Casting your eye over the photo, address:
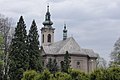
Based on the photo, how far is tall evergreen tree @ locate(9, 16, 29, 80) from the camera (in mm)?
49844

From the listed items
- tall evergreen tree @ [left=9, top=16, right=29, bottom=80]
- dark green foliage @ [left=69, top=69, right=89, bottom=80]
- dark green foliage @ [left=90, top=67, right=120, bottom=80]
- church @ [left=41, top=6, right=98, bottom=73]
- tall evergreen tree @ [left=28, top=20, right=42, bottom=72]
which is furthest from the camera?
church @ [left=41, top=6, right=98, bottom=73]

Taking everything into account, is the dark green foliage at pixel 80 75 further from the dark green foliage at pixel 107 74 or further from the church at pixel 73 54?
the church at pixel 73 54

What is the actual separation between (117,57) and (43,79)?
3302cm

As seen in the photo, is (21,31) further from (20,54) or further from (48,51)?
(48,51)

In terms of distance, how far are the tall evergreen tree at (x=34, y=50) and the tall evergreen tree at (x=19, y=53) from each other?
128 cm

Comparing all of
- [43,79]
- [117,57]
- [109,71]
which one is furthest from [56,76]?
[117,57]

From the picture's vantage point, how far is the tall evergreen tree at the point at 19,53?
49.8 metres

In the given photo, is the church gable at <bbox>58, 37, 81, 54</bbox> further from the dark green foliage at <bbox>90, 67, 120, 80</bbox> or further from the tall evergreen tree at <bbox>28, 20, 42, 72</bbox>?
the dark green foliage at <bbox>90, 67, 120, 80</bbox>

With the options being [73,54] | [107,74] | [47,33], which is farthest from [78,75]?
[47,33]

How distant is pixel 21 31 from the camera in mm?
52781

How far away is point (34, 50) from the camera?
176 feet

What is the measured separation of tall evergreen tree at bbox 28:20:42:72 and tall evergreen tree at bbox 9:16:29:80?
1.28 m

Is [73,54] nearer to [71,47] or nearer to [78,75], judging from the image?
[71,47]

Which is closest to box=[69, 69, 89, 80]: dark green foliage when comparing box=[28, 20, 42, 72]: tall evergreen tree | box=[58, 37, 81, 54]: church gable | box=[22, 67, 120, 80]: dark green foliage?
box=[22, 67, 120, 80]: dark green foliage
